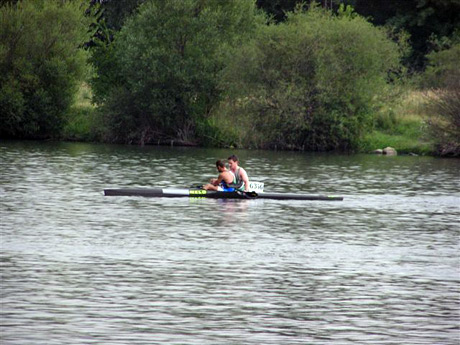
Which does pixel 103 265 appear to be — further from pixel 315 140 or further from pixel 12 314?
pixel 315 140

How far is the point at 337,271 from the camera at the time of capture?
17.8 m

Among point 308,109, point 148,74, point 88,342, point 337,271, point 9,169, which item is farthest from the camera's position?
point 148,74

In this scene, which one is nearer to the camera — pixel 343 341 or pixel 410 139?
pixel 343 341

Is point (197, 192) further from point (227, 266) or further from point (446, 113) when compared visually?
point (446, 113)

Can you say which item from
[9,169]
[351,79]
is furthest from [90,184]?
[351,79]

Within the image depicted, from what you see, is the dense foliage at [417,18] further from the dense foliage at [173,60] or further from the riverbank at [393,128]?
the dense foliage at [173,60]

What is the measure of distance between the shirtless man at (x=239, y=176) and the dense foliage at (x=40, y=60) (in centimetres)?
3313

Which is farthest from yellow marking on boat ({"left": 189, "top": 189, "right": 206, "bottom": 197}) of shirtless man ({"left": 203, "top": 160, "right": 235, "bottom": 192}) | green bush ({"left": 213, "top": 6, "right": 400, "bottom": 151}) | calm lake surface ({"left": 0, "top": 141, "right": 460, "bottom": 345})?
green bush ({"left": 213, "top": 6, "right": 400, "bottom": 151})

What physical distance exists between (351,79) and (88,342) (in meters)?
45.1

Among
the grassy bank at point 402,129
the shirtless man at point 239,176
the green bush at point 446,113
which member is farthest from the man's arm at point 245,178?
the grassy bank at point 402,129

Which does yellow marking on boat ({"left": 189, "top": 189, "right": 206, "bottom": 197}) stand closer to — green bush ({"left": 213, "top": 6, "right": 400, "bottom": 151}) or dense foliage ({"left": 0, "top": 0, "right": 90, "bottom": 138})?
green bush ({"left": 213, "top": 6, "right": 400, "bottom": 151})

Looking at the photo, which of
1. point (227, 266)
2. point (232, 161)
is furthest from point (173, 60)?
point (227, 266)

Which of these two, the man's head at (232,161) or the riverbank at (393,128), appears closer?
the man's head at (232,161)

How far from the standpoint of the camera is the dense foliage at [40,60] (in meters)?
60.8
